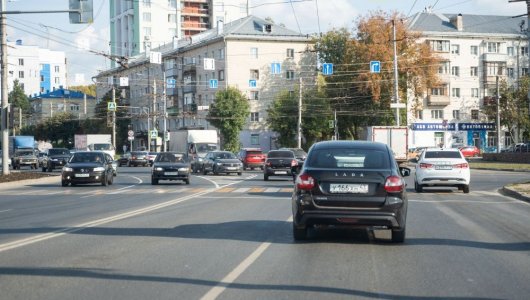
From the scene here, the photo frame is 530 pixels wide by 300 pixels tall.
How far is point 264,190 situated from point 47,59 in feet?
428

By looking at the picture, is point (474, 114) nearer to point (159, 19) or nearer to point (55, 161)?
point (159, 19)

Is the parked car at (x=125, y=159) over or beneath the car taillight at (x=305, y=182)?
beneath

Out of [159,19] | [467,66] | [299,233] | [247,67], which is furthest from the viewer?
[159,19]

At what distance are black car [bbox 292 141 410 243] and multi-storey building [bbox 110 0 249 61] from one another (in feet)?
344

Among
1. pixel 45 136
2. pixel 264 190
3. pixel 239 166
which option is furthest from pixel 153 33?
pixel 264 190

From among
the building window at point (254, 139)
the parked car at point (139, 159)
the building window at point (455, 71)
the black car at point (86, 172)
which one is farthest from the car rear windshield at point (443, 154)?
the building window at point (455, 71)

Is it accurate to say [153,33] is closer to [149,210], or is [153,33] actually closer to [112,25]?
[112,25]

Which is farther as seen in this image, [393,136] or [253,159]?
[253,159]

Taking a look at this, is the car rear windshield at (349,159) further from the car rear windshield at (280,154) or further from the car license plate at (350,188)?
the car rear windshield at (280,154)

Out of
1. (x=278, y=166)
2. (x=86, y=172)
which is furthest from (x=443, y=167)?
(x=86, y=172)

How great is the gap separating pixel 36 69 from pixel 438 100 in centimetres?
8831

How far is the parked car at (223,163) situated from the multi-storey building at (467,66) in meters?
46.8

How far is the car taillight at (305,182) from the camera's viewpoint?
12172mm

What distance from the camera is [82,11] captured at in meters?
25.5
